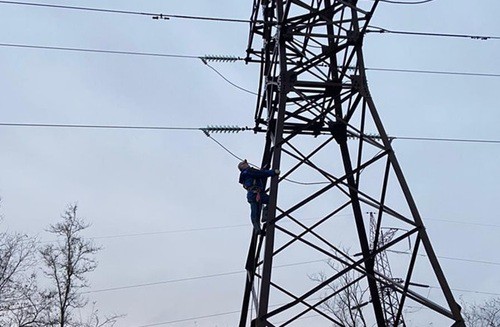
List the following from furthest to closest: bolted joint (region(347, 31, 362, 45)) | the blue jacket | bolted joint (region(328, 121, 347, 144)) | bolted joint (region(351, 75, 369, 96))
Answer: bolted joint (region(328, 121, 347, 144)) → bolted joint (region(347, 31, 362, 45)) → bolted joint (region(351, 75, 369, 96)) → the blue jacket

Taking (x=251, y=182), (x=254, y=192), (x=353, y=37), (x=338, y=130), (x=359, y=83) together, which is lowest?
(x=254, y=192)

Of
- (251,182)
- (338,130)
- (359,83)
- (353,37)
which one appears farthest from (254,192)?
(353,37)

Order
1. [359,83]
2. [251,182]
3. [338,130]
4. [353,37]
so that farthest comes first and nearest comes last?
[338,130], [353,37], [359,83], [251,182]

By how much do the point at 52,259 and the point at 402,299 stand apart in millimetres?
19732

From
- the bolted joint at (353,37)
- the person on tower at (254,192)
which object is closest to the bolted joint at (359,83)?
the bolted joint at (353,37)

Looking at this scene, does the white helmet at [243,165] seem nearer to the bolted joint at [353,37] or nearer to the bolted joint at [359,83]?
the bolted joint at [359,83]

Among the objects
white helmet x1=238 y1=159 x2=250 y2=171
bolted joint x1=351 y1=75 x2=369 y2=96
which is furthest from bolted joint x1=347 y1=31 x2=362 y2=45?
white helmet x1=238 y1=159 x2=250 y2=171

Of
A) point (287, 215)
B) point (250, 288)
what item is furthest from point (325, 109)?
point (250, 288)

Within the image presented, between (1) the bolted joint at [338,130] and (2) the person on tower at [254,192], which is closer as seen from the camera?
(2) the person on tower at [254,192]

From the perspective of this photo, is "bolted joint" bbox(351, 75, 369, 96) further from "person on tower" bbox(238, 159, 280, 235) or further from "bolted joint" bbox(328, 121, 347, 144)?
"person on tower" bbox(238, 159, 280, 235)

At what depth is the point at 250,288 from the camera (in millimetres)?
9312

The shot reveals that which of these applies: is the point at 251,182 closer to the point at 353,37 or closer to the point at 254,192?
the point at 254,192

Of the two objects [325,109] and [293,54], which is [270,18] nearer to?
[293,54]

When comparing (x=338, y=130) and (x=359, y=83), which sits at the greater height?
(x=359, y=83)
